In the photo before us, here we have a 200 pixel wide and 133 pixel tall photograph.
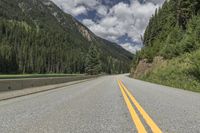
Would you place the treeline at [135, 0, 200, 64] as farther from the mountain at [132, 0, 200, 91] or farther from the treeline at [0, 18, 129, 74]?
the treeline at [0, 18, 129, 74]

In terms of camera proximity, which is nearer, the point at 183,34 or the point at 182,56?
the point at 182,56

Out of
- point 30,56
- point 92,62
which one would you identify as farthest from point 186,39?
→ point 30,56

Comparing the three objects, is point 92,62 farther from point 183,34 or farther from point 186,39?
point 186,39

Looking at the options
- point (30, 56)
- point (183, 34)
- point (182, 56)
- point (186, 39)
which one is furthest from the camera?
point (30, 56)

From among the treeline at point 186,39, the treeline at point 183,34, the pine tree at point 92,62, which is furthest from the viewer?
the pine tree at point 92,62

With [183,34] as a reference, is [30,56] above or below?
above

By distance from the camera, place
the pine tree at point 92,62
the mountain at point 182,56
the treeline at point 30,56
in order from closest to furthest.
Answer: the mountain at point 182,56 < the pine tree at point 92,62 < the treeline at point 30,56

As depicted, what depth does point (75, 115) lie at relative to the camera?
575cm

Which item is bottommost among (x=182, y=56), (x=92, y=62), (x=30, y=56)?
(x=182, y=56)

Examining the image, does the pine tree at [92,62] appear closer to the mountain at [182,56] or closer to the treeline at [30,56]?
the treeline at [30,56]

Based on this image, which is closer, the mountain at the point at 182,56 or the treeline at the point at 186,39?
the mountain at the point at 182,56

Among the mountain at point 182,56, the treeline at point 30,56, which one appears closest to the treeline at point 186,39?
the mountain at point 182,56

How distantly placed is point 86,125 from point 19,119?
1747 mm

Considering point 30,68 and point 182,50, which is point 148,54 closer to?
point 182,50
